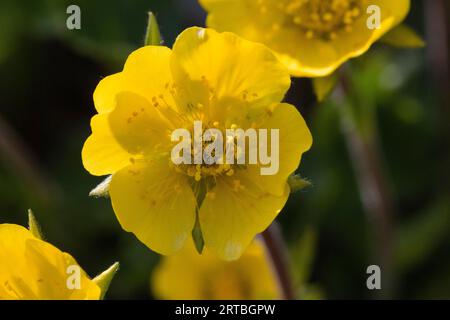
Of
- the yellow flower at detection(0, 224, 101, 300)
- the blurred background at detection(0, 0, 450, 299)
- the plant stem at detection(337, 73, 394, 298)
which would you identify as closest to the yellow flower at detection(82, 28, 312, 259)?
the yellow flower at detection(0, 224, 101, 300)

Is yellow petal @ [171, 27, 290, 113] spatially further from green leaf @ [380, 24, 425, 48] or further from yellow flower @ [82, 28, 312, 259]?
green leaf @ [380, 24, 425, 48]

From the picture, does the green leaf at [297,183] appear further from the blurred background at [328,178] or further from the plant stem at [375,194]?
the blurred background at [328,178]

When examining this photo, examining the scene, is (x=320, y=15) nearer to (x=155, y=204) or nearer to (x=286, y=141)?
(x=286, y=141)

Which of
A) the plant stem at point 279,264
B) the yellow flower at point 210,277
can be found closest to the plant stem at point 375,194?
the yellow flower at point 210,277

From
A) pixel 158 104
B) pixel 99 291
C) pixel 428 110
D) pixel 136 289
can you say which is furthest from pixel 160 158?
pixel 428 110

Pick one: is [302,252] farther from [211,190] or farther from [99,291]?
[99,291]

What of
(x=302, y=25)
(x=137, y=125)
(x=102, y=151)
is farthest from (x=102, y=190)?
(x=302, y=25)
